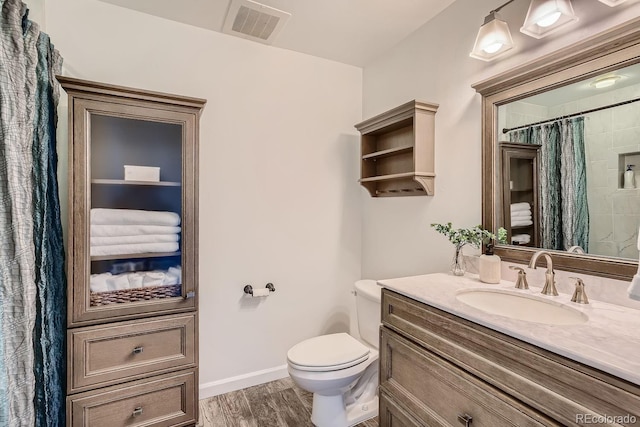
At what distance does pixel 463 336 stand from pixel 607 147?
3.07ft

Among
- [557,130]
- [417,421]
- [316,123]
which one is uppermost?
[316,123]

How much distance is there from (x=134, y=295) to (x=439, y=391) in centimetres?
153

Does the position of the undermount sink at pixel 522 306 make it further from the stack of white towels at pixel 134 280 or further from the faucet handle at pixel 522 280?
the stack of white towels at pixel 134 280

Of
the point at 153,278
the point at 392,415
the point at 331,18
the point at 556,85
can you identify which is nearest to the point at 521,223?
the point at 556,85

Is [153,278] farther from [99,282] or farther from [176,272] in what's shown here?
[99,282]

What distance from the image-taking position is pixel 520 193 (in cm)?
151

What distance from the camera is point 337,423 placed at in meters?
1.78

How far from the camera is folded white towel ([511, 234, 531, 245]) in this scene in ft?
4.86

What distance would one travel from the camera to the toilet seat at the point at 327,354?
5.46ft

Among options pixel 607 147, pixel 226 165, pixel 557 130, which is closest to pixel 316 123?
pixel 226 165

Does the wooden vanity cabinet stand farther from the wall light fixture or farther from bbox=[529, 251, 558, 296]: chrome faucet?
the wall light fixture

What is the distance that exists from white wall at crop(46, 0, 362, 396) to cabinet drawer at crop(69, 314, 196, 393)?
402mm

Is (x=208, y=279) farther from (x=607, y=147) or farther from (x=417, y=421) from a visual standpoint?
(x=607, y=147)

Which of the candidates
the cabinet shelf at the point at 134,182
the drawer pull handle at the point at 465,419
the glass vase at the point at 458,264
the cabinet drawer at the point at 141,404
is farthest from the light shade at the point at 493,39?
the cabinet drawer at the point at 141,404
